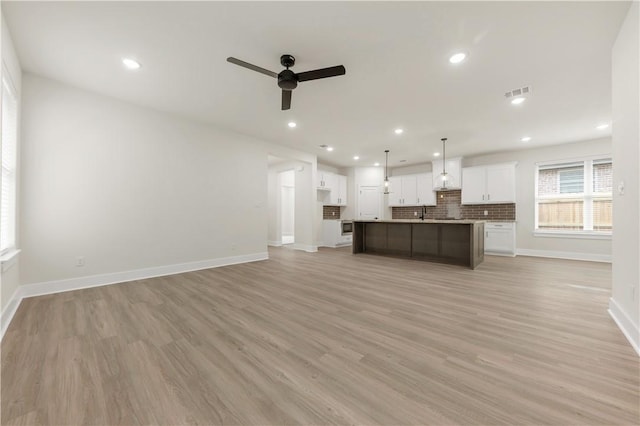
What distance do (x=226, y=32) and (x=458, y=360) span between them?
335 cm

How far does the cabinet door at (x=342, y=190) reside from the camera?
849cm

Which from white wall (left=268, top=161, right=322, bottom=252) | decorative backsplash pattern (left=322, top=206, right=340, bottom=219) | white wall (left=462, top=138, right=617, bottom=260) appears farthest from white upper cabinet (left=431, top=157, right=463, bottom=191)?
white wall (left=268, top=161, right=322, bottom=252)

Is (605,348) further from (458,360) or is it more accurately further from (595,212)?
(595,212)

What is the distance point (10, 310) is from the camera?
2.48 metres

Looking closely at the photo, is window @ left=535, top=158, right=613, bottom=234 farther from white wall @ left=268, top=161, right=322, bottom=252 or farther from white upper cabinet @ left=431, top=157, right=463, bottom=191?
white wall @ left=268, top=161, right=322, bottom=252

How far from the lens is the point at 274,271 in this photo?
442cm

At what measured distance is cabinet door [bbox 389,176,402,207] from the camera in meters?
8.30

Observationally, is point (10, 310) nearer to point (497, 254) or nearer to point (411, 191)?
point (411, 191)

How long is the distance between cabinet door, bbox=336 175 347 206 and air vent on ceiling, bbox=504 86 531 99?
17.7ft

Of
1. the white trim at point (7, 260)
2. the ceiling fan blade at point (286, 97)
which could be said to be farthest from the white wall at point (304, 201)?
the white trim at point (7, 260)

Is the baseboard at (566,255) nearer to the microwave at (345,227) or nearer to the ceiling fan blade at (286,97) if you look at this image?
the microwave at (345,227)

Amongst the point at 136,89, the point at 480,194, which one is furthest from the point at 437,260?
the point at 136,89

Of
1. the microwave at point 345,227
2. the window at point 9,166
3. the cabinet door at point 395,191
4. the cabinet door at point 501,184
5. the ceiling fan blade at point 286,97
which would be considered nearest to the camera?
the window at point 9,166

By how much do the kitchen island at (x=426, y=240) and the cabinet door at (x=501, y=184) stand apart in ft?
5.13
